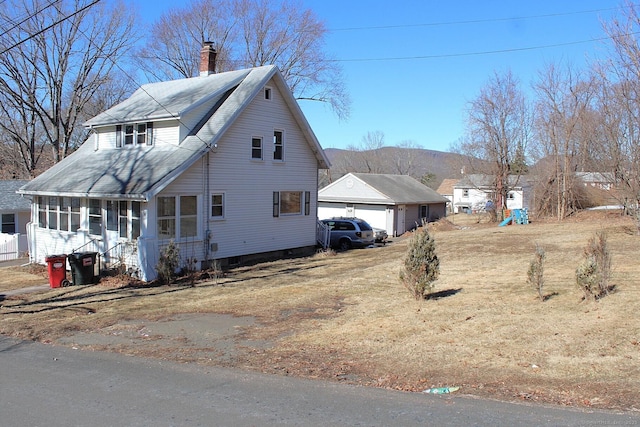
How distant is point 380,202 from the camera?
40000mm

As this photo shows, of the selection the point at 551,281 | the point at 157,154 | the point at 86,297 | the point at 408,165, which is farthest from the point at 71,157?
the point at 408,165

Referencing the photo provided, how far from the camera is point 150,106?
2325cm

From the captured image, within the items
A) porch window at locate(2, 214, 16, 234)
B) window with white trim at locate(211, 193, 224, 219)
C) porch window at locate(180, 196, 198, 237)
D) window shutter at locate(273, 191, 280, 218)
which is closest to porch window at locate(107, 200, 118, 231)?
porch window at locate(180, 196, 198, 237)

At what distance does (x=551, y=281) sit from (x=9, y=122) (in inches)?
1775

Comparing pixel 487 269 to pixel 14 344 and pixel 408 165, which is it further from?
pixel 408 165

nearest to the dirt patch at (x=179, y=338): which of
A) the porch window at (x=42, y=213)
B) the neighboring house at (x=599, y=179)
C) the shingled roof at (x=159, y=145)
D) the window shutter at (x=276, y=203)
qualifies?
the shingled roof at (x=159, y=145)

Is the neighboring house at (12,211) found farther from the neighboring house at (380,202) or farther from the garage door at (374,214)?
the garage door at (374,214)

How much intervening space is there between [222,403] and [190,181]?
14.2 metres

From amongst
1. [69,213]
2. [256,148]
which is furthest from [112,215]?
[256,148]

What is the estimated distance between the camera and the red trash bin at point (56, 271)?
1820cm

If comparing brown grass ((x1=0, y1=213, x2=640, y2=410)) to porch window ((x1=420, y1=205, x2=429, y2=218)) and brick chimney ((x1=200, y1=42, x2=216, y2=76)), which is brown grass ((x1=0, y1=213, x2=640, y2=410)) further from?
porch window ((x1=420, y1=205, x2=429, y2=218))

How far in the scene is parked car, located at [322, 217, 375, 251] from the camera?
29.8 metres

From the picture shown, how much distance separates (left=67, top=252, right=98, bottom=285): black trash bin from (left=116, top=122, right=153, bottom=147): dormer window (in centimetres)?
556

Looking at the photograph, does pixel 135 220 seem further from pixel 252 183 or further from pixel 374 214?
pixel 374 214
